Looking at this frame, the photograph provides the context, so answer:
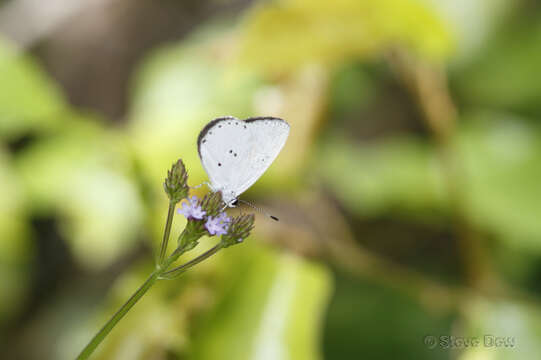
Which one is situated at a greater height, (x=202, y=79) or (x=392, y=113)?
(x=392, y=113)

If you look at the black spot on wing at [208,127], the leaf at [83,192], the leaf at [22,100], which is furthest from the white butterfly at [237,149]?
the leaf at [83,192]

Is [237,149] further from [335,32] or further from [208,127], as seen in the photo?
[335,32]

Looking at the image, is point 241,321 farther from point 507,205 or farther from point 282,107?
point 507,205

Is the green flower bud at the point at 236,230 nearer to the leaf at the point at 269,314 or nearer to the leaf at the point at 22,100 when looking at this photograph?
the leaf at the point at 269,314

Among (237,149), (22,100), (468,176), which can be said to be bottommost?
(237,149)

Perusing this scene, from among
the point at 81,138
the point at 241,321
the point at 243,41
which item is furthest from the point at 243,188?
the point at 81,138

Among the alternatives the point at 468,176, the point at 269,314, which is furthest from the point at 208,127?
the point at 468,176
